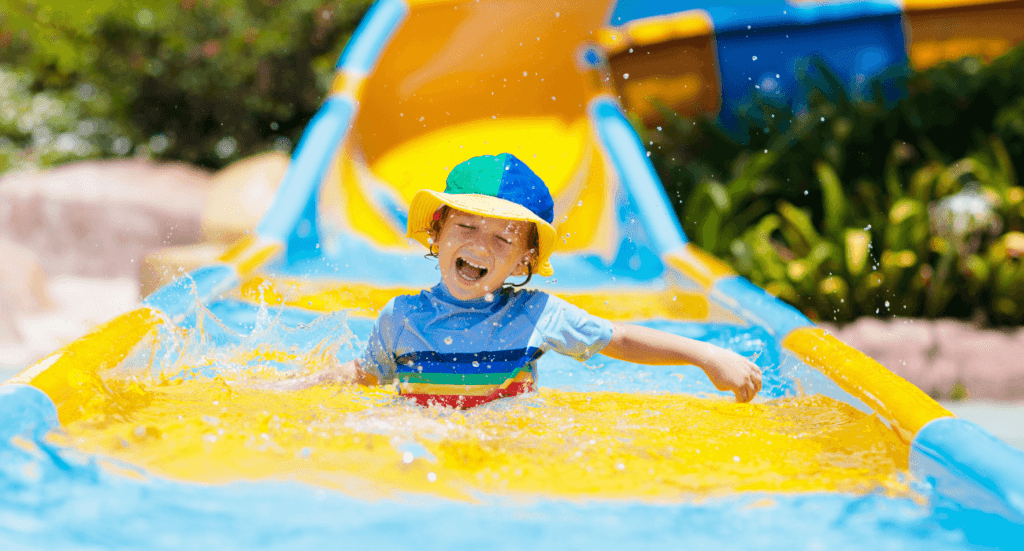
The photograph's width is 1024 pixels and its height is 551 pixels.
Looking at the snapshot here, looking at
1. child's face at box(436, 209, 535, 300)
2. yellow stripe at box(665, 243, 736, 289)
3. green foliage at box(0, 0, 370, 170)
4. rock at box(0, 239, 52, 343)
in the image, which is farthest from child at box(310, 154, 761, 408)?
green foliage at box(0, 0, 370, 170)

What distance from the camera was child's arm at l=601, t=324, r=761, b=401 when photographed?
7.22 ft

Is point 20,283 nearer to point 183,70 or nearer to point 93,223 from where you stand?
point 93,223

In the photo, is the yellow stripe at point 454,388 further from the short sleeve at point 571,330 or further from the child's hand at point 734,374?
the child's hand at point 734,374

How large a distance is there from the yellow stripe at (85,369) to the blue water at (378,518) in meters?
0.20

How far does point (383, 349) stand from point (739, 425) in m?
0.92

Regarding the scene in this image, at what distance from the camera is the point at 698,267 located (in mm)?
3904

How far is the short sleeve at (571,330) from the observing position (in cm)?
236

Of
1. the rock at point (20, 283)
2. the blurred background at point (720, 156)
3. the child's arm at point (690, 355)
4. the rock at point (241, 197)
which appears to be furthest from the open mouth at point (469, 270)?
the rock at point (20, 283)

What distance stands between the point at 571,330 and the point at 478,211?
0.43 meters

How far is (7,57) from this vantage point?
10570mm

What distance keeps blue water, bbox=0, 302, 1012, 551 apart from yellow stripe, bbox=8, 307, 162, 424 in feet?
0.67

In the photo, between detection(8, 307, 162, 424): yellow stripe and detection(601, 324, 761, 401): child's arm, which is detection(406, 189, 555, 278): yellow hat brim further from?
detection(8, 307, 162, 424): yellow stripe

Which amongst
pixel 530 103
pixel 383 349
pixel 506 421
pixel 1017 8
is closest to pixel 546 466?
pixel 506 421

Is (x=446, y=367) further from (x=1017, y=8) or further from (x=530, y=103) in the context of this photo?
(x=1017, y=8)
